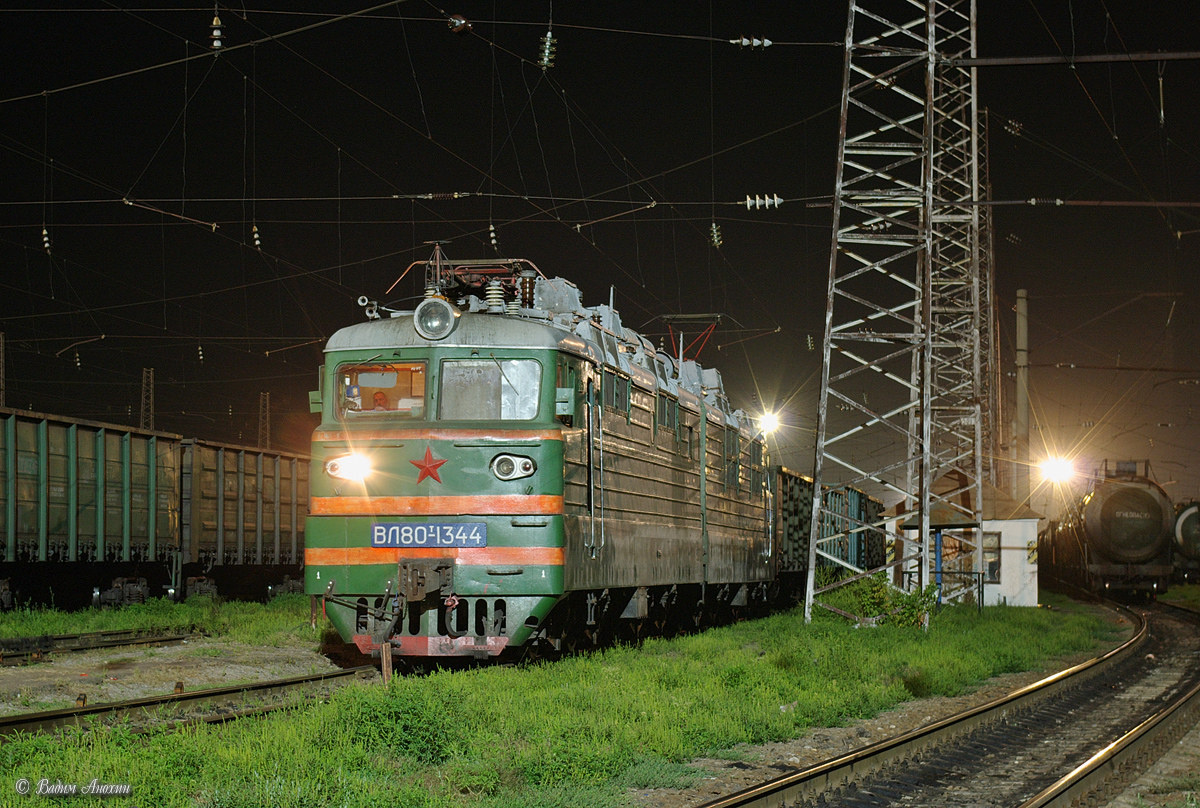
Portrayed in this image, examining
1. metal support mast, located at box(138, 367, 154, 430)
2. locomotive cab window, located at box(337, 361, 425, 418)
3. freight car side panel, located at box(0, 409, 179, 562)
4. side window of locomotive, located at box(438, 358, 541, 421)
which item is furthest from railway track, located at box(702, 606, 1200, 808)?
metal support mast, located at box(138, 367, 154, 430)

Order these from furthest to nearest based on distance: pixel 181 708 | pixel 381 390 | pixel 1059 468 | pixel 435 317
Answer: pixel 1059 468, pixel 381 390, pixel 435 317, pixel 181 708

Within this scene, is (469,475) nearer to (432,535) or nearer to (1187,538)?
(432,535)

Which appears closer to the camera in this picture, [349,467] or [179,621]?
[349,467]

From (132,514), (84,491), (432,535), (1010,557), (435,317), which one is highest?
(435,317)

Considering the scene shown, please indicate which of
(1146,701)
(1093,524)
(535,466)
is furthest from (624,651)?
(1093,524)

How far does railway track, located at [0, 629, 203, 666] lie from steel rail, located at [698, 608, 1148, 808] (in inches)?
383

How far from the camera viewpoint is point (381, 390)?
41.5 ft

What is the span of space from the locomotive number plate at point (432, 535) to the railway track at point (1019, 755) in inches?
177

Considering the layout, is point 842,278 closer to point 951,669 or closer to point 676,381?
point 676,381

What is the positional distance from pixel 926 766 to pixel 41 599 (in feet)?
49.5

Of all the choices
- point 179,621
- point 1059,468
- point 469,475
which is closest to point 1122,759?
point 469,475

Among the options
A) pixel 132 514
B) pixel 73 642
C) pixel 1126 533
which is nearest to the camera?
pixel 73 642

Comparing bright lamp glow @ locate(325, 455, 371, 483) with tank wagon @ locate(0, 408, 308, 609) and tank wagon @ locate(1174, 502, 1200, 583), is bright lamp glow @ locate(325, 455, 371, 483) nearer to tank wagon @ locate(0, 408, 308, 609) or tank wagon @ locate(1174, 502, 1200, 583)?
tank wagon @ locate(0, 408, 308, 609)

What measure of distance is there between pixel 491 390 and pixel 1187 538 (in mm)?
29895
